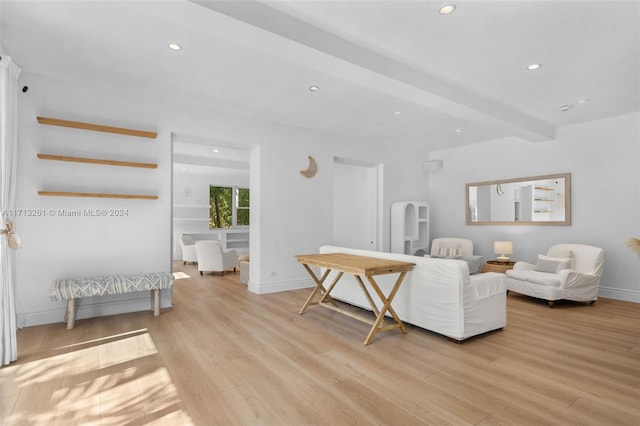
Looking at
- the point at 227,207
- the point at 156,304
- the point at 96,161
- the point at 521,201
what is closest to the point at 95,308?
the point at 156,304

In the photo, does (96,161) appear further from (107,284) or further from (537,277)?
(537,277)

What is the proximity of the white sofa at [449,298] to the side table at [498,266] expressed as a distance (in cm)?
223

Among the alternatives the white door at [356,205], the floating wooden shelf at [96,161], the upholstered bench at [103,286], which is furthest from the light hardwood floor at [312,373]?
the white door at [356,205]

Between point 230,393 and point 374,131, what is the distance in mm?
4618

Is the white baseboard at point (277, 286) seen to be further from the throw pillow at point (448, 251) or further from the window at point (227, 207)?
the window at point (227, 207)

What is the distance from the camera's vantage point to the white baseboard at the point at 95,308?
3531 mm

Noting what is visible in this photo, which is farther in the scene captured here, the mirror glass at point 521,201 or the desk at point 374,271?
the mirror glass at point 521,201

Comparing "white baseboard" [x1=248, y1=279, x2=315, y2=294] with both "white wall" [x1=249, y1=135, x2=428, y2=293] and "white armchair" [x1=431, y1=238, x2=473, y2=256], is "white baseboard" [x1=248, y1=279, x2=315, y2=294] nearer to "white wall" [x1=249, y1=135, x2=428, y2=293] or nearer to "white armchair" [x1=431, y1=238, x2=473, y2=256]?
"white wall" [x1=249, y1=135, x2=428, y2=293]

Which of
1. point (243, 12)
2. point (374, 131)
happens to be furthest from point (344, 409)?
point (374, 131)

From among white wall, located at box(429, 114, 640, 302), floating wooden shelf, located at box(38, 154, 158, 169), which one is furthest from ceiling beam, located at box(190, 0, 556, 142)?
floating wooden shelf, located at box(38, 154, 158, 169)

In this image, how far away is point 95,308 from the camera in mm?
3896

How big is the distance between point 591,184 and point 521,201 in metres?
1.01

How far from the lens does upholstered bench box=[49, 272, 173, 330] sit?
134 inches

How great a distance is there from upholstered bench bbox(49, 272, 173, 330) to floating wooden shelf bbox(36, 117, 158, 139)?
1654 mm
